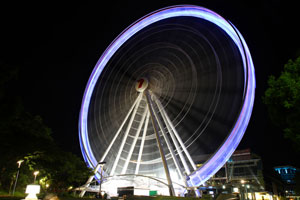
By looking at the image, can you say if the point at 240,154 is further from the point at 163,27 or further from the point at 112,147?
the point at 163,27

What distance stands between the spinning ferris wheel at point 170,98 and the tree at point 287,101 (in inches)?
178

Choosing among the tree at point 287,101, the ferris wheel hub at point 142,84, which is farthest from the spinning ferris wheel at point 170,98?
the tree at point 287,101

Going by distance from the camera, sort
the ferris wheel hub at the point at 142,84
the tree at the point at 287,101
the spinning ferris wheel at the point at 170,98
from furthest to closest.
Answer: the ferris wheel hub at the point at 142,84 → the spinning ferris wheel at the point at 170,98 → the tree at the point at 287,101

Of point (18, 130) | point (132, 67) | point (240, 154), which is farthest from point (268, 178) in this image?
point (18, 130)

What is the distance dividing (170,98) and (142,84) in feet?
7.10

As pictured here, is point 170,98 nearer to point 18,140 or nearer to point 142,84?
point 142,84

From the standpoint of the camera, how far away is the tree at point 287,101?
6.68 metres

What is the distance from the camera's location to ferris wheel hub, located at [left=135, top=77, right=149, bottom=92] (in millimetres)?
16078

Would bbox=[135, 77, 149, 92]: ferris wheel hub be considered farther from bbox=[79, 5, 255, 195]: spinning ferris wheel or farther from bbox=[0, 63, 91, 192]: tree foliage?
bbox=[0, 63, 91, 192]: tree foliage

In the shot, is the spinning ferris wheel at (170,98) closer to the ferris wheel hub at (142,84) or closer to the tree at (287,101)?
the ferris wheel hub at (142,84)

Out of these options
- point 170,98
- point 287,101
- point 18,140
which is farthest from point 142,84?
point 287,101

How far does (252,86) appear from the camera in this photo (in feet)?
39.9

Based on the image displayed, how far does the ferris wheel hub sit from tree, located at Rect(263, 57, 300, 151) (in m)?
9.38

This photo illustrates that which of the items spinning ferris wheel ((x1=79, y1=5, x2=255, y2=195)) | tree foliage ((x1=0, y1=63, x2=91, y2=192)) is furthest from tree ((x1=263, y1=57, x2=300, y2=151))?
tree foliage ((x1=0, y1=63, x2=91, y2=192))
